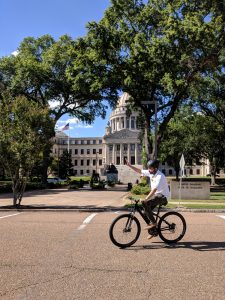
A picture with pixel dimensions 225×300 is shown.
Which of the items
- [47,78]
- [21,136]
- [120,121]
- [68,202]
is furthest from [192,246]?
[120,121]

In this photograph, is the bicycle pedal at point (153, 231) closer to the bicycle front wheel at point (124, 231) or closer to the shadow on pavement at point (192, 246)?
the shadow on pavement at point (192, 246)

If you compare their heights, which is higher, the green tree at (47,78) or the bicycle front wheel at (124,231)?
the green tree at (47,78)

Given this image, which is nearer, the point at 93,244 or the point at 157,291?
the point at 157,291

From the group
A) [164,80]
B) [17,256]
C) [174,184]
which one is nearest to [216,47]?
[164,80]

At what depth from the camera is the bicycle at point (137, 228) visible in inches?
355

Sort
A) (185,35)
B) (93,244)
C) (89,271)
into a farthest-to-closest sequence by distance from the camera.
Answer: (185,35) < (93,244) < (89,271)

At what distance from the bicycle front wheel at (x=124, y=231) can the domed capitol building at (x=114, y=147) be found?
126m

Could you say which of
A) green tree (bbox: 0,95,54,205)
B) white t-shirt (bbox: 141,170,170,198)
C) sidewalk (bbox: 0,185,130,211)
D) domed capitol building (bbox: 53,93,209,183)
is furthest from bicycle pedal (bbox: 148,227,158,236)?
domed capitol building (bbox: 53,93,209,183)

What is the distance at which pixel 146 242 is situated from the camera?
9.61 m

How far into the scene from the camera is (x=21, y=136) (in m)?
19.2

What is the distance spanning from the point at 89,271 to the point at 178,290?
1.60 metres

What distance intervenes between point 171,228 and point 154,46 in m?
24.3

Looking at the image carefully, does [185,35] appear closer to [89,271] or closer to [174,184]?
[174,184]

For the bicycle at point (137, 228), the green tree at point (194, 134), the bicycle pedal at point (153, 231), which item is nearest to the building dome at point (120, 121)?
the green tree at point (194, 134)
